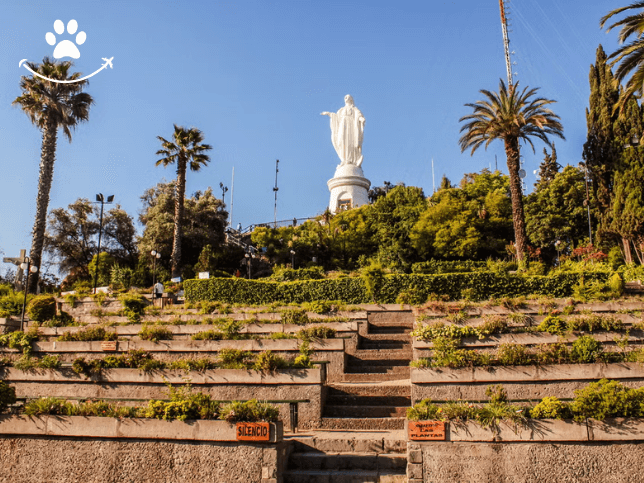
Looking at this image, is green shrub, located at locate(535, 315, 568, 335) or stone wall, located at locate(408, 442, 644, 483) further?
green shrub, located at locate(535, 315, 568, 335)

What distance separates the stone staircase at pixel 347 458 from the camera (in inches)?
362

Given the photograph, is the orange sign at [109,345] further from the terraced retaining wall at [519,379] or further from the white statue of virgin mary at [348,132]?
the white statue of virgin mary at [348,132]

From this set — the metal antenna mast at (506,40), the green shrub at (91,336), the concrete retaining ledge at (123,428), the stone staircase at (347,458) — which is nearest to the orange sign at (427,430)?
the stone staircase at (347,458)

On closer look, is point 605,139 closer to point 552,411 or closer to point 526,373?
point 526,373

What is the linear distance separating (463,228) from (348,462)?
1342 inches

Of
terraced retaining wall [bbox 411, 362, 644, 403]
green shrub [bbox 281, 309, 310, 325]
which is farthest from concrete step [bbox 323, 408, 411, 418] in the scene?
green shrub [bbox 281, 309, 310, 325]

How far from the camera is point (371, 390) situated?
12.5 m

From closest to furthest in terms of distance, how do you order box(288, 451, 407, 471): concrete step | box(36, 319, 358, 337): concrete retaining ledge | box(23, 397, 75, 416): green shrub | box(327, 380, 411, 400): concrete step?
1. box(288, 451, 407, 471): concrete step
2. box(23, 397, 75, 416): green shrub
3. box(327, 380, 411, 400): concrete step
4. box(36, 319, 358, 337): concrete retaining ledge

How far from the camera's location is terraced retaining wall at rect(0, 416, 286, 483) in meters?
8.88

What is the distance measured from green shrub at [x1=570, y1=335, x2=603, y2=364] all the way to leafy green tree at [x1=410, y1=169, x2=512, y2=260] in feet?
99.1

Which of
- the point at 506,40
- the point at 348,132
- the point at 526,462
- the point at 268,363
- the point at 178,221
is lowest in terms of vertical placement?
the point at 526,462

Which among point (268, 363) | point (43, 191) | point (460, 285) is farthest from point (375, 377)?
point (43, 191)

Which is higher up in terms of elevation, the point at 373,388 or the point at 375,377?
the point at 375,377

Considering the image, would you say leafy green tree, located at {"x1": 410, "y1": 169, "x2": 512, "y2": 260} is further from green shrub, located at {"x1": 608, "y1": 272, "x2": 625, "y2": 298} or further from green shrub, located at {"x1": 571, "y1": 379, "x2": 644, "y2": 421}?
green shrub, located at {"x1": 571, "y1": 379, "x2": 644, "y2": 421}
